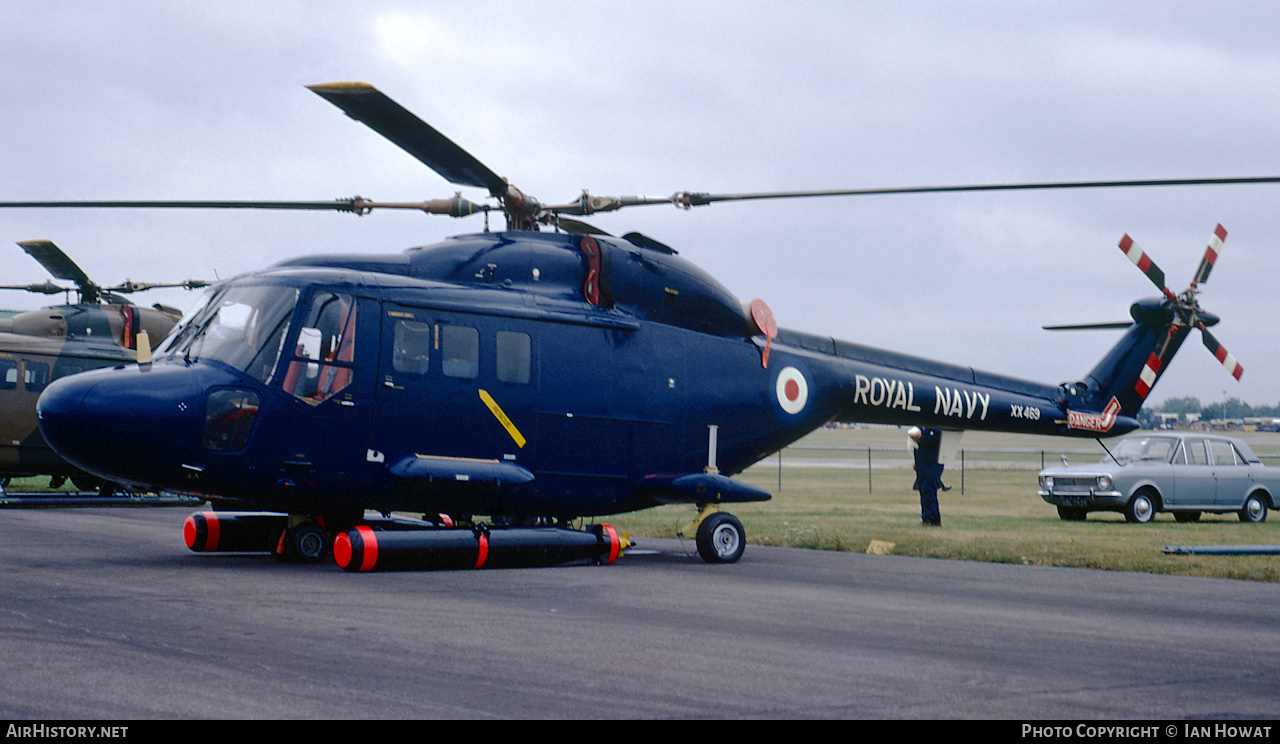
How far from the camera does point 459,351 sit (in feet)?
41.9

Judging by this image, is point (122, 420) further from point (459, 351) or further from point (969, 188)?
point (969, 188)

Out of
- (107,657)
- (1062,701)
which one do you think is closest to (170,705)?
(107,657)

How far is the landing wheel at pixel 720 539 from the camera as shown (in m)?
14.1

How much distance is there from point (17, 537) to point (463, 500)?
695 cm

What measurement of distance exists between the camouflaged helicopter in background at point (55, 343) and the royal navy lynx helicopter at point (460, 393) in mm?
11787

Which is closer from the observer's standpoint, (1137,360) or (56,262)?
(1137,360)

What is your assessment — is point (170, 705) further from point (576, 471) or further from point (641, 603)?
point (576, 471)

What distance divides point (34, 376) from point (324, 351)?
47.4ft

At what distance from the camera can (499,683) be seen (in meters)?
6.13

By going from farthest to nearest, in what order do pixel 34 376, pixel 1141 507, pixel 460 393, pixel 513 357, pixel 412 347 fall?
1. pixel 34 376
2. pixel 1141 507
3. pixel 513 357
4. pixel 460 393
5. pixel 412 347

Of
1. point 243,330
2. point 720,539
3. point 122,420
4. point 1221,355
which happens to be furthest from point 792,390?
point 1221,355

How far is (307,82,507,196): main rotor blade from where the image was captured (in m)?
10.6

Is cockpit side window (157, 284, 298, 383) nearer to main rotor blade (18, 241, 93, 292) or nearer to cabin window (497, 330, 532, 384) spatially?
cabin window (497, 330, 532, 384)

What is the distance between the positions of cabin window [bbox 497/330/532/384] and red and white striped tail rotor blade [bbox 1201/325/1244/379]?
13.9 metres
